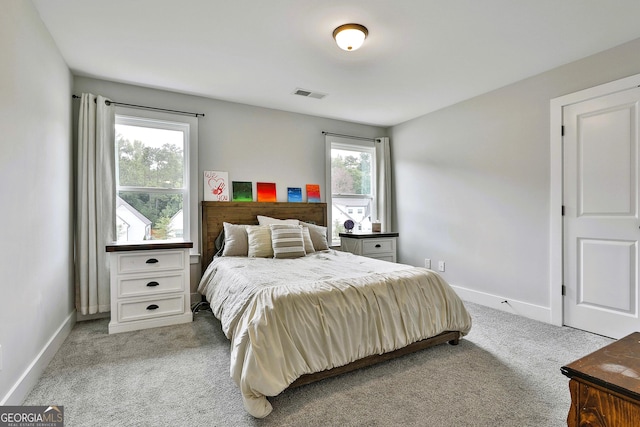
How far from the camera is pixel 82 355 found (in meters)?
2.30

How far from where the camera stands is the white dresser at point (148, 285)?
9.11ft

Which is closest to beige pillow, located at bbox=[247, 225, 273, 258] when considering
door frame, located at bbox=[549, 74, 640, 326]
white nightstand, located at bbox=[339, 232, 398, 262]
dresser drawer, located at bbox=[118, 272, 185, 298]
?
dresser drawer, located at bbox=[118, 272, 185, 298]

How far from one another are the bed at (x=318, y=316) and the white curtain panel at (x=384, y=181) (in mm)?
1975

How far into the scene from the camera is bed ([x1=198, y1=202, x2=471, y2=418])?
1.68 meters

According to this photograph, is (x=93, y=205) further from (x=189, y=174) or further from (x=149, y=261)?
(x=189, y=174)

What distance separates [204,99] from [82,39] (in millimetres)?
1344

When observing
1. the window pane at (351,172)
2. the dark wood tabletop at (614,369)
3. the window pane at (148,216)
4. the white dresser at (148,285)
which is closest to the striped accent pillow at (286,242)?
the white dresser at (148,285)

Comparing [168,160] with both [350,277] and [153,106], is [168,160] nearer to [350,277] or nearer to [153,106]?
[153,106]

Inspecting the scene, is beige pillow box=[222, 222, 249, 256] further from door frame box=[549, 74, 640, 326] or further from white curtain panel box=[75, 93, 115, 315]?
door frame box=[549, 74, 640, 326]

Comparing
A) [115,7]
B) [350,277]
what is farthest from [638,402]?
[115,7]

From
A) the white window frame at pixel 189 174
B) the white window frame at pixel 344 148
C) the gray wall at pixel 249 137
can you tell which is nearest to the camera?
the gray wall at pixel 249 137

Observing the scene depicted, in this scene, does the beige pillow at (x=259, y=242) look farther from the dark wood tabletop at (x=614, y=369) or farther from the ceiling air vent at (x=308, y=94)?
the dark wood tabletop at (x=614, y=369)

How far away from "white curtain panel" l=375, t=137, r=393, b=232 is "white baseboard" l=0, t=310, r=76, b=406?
3879mm

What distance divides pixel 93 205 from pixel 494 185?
4.21 meters
